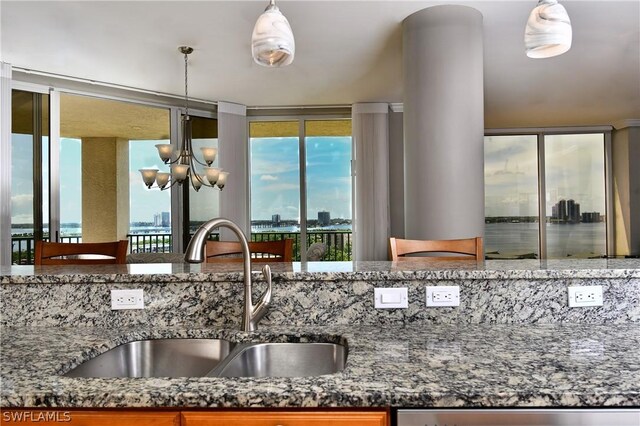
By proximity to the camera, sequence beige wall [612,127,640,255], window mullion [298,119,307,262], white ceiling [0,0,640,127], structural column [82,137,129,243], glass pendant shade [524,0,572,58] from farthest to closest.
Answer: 1. beige wall [612,127,640,255]
2. window mullion [298,119,307,262]
3. structural column [82,137,129,243]
4. white ceiling [0,0,640,127]
5. glass pendant shade [524,0,572,58]

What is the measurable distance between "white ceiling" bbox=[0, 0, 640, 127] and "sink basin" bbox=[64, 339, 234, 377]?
254 cm

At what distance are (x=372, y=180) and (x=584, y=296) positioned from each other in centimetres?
447

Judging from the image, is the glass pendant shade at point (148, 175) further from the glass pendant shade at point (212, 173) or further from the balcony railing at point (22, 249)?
the balcony railing at point (22, 249)

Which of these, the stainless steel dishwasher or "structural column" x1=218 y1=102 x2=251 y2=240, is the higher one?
"structural column" x1=218 y1=102 x2=251 y2=240

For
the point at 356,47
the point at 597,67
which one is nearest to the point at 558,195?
the point at 597,67

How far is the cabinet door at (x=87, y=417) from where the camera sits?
83 centimetres

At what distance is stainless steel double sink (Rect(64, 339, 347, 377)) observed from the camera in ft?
3.88

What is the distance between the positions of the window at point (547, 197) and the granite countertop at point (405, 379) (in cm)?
665

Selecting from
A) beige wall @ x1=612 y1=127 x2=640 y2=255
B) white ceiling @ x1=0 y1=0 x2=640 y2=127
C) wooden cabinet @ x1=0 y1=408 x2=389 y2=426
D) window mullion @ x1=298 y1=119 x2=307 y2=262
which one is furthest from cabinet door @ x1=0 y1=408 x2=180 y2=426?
beige wall @ x1=612 y1=127 x2=640 y2=255

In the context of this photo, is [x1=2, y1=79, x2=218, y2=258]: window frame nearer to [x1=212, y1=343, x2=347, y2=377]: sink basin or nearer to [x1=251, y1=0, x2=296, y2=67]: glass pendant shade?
[x1=251, y1=0, x2=296, y2=67]: glass pendant shade

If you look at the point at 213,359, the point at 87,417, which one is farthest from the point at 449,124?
the point at 87,417

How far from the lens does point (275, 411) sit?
0.83m

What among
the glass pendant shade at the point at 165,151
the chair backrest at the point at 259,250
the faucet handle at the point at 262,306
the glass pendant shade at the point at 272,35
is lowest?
the faucet handle at the point at 262,306

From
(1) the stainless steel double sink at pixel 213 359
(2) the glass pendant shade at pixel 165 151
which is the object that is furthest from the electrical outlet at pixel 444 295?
(2) the glass pendant shade at pixel 165 151
